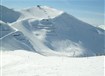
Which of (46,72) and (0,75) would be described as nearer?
(46,72)

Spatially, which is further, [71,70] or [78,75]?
[71,70]

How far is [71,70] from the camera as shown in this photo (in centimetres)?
2312

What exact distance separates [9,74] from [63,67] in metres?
4.39

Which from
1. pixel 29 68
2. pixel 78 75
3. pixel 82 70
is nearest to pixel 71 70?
pixel 82 70

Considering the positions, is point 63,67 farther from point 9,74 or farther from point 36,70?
point 9,74

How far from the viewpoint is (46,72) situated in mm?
22984

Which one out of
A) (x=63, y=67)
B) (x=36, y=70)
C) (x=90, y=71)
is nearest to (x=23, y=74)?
(x=36, y=70)

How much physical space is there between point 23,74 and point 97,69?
557 centimetres

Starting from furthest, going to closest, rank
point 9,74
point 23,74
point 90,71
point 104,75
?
point 9,74 → point 23,74 → point 90,71 → point 104,75

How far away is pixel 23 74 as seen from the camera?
23.5m

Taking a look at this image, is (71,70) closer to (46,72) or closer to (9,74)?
(46,72)

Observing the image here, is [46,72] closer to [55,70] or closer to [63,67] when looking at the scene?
[55,70]

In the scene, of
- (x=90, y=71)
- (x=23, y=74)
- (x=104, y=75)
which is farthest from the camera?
(x=23, y=74)

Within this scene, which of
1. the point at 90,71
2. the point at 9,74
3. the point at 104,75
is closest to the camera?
the point at 104,75
